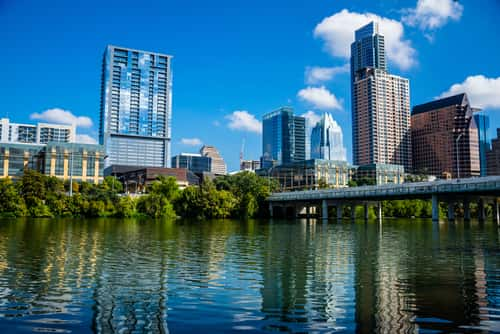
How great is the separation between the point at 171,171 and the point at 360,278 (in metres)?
181

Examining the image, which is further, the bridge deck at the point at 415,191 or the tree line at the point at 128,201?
the tree line at the point at 128,201

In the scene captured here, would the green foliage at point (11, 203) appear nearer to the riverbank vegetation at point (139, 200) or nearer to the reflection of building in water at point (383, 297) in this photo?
the riverbank vegetation at point (139, 200)

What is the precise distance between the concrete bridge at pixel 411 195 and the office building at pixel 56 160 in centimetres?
8166

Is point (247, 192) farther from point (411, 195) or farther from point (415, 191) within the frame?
point (415, 191)

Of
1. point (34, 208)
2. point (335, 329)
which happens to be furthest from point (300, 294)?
point (34, 208)

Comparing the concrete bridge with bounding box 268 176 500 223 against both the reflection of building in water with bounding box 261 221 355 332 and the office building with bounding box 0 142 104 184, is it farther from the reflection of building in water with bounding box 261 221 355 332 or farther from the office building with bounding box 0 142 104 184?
the office building with bounding box 0 142 104 184

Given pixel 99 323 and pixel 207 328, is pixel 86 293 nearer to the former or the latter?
pixel 99 323

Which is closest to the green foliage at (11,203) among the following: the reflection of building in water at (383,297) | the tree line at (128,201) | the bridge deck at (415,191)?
the tree line at (128,201)

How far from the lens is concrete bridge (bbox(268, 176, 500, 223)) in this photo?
8056cm

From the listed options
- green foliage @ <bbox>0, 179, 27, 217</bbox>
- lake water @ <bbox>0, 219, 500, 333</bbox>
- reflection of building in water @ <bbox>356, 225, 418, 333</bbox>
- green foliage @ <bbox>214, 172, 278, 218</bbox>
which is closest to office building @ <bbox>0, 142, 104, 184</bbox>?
green foliage @ <bbox>214, 172, 278, 218</bbox>

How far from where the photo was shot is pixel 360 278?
727 inches

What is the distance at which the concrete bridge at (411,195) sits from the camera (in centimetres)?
8056

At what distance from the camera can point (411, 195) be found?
308 ft

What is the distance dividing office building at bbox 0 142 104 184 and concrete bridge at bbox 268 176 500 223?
8166 cm
